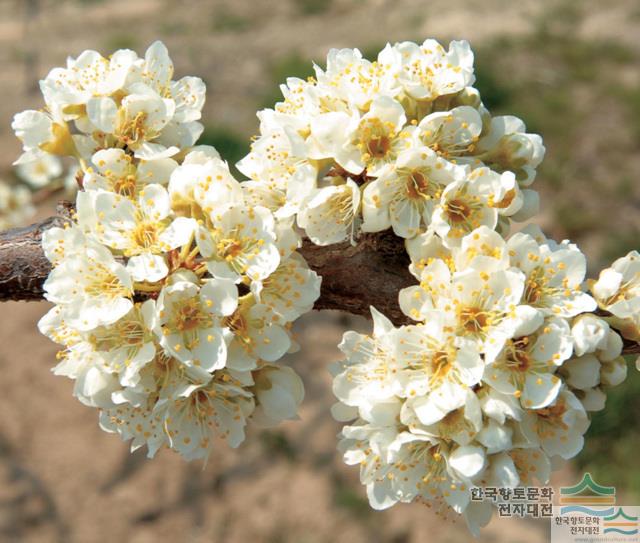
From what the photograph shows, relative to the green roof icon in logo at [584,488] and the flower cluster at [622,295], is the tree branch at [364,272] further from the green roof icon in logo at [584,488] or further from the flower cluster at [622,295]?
the green roof icon in logo at [584,488]

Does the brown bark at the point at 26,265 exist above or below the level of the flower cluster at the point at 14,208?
above

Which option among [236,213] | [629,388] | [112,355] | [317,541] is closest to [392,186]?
[236,213]

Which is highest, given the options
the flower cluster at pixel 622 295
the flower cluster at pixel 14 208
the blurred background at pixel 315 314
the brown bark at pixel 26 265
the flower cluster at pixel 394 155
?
the flower cluster at pixel 394 155

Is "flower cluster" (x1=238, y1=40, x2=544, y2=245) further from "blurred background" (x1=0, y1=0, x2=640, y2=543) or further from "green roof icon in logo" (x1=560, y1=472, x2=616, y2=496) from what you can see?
"blurred background" (x1=0, y1=0, x2=640, y2=543)

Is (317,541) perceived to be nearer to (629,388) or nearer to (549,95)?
(629,388)

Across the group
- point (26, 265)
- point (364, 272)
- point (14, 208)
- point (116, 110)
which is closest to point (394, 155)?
point (364, 272)

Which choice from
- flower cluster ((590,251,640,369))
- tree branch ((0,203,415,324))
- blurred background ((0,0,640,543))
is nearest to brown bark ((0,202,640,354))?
tree branch ((0,203,415,324))

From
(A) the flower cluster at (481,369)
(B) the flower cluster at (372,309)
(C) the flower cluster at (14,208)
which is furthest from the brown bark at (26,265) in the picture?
(C) the flower cluster at (14,208)
